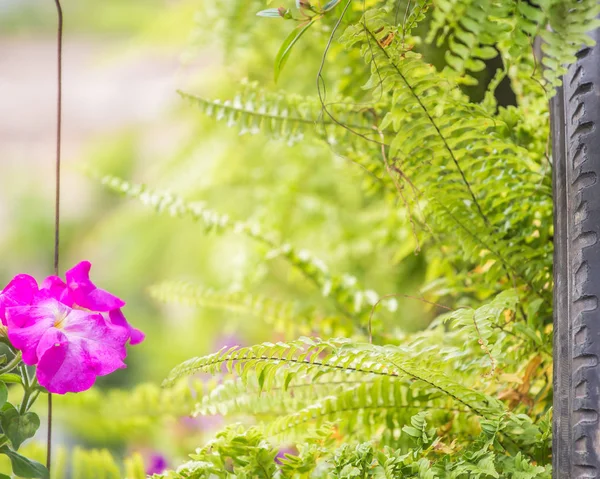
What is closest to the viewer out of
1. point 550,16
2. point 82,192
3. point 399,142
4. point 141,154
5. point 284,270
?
point 550,16

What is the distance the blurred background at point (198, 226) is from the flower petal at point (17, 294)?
0.88 feet

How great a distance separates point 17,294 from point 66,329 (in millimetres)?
47

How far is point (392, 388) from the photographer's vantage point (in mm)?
592

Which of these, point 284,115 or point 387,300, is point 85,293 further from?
point 387,300

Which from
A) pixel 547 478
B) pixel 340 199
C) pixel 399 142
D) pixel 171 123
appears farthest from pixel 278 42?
pixel 547 478

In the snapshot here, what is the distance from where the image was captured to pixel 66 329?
45 centimetres

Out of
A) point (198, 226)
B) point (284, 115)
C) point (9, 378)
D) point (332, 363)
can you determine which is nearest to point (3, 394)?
point (9, 378)

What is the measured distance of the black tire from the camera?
380 millimetres

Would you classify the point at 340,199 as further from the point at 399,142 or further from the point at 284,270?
the point at 399,142

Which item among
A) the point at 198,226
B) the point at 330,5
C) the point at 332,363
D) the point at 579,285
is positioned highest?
the point at 330,5

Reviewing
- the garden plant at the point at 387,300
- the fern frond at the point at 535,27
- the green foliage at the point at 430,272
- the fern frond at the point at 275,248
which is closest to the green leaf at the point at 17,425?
the garden plant at the point at 387,300

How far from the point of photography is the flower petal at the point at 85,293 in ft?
1.56

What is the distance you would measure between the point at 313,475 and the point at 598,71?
0.36 m

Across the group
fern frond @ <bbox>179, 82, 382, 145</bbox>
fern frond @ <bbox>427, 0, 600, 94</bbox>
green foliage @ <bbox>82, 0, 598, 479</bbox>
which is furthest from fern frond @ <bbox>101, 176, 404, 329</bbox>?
fern frond @ <bbox>427, 0, 600, 94</bbox>
